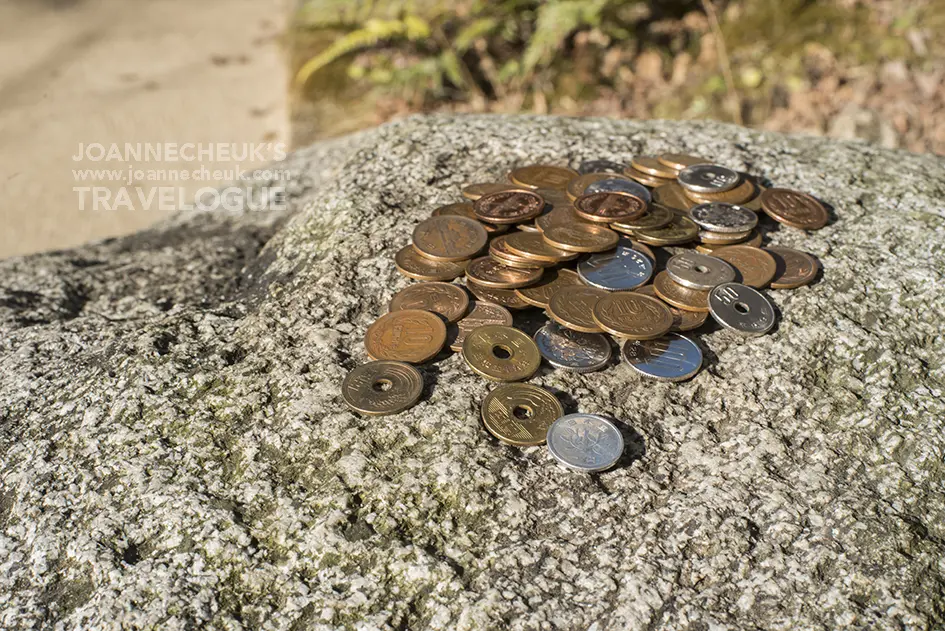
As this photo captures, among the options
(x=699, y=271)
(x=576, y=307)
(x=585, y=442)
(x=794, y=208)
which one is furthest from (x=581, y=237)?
(x=794, y=208)

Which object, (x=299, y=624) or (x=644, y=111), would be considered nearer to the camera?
(x=299, y=624)

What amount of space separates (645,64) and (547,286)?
5.55 m

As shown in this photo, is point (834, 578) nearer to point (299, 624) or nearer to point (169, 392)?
point (299, 624)

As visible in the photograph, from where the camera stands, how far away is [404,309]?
8.48ft

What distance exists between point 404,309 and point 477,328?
285mm

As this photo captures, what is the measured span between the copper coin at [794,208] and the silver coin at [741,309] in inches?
20.7

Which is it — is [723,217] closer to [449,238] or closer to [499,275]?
[499,275]

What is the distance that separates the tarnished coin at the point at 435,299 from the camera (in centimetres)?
257

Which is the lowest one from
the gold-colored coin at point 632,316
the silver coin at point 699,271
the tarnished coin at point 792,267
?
the gold-colored coin at point 632,316

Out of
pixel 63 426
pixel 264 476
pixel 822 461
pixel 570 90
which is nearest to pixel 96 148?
pixel 570 90

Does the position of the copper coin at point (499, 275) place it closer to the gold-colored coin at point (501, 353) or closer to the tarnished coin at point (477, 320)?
the tarnished coin at point (477, 320)

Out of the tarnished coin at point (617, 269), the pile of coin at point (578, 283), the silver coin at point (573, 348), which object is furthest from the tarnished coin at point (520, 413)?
the tarnished coin at point (617, 269)

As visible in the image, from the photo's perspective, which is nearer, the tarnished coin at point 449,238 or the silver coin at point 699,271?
the silver coin at point 699,271

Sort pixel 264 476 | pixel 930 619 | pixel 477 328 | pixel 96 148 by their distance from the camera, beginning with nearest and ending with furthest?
pixel 930 619 < pixel 264 476 < pixel 477 328 < pixel 96 148
